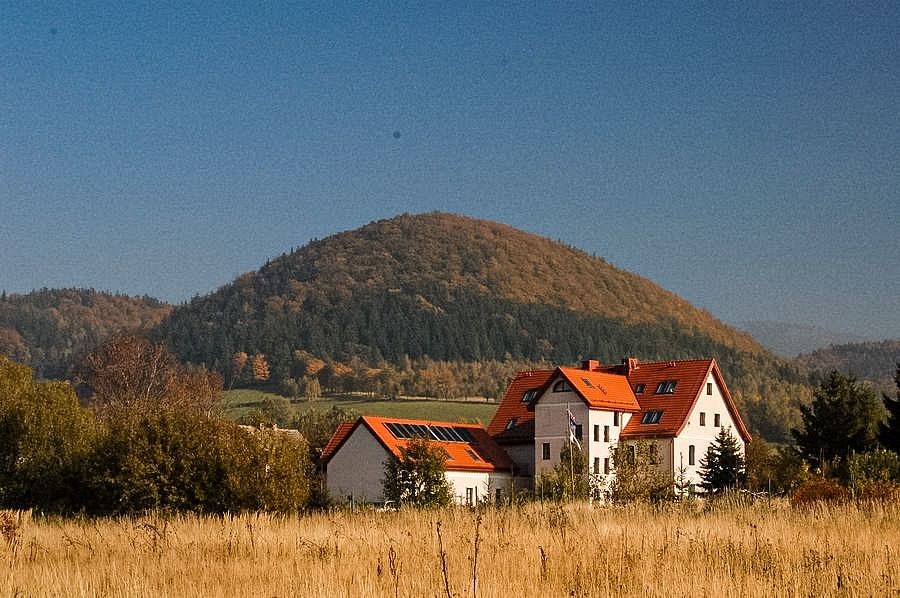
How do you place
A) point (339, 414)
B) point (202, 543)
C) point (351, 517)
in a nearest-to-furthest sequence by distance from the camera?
1. point (202, 543)
2. point (351, 517)
3. point (339, 414)

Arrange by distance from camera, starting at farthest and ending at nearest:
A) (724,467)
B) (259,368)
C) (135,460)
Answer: (259,368), (724,467), (135,460)

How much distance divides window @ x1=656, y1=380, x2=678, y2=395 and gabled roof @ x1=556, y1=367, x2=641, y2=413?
5.52 ft

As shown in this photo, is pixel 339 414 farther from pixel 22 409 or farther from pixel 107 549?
pixel 107 549

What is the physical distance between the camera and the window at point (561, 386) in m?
74.2

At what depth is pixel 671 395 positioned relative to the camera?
7856 cm

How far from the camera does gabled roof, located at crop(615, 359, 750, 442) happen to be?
75750 millimetres

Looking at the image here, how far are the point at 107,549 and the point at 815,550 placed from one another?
10127 mm

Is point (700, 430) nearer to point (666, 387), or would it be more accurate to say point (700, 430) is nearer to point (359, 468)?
point (666, 387)

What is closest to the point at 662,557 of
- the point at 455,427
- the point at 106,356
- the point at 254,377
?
the point at 455,427

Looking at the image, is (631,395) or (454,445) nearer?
(454,445)

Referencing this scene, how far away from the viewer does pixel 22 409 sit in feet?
145

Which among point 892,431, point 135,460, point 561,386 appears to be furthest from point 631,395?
point 135,460

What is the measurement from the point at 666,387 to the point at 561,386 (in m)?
8.87

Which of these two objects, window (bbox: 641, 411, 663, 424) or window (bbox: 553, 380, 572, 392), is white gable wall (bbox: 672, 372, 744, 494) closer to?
window (bbox: 641, 411, 663, 424)
